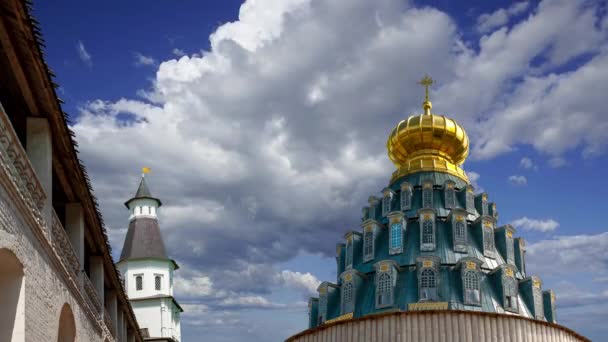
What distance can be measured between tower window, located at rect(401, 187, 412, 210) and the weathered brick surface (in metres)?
22.6

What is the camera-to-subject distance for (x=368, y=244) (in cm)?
3095

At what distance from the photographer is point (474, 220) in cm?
3100

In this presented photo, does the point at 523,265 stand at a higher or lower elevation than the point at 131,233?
lower

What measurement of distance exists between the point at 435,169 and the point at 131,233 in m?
18.9

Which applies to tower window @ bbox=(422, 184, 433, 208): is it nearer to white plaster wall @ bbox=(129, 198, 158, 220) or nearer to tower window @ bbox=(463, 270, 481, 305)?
tower window @ bbox=(463, 270, 481, 305)

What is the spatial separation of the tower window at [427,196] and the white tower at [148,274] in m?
17.1

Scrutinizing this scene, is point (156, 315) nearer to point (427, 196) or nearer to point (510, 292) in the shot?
point (427, 196)

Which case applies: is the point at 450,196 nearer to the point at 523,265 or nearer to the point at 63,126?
the point at 523,265

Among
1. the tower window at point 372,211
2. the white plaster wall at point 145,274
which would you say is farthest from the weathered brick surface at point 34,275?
the white plaster wall at point 145,274

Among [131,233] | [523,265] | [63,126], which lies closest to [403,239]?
[523,265]

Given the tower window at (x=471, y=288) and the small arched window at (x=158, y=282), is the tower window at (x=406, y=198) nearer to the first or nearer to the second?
the tower window at (x=471, y=288)

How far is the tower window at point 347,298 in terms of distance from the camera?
29.0 metres

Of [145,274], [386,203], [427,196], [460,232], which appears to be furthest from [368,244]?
[145,274]

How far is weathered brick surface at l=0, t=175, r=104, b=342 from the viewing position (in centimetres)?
709
